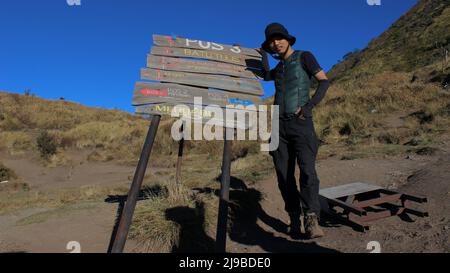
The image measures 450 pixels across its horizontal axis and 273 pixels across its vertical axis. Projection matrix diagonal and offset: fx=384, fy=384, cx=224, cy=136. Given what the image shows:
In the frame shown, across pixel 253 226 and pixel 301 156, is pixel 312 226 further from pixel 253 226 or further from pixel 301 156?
pixel 253 226

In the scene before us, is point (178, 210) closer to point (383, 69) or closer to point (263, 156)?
point (263, 156)

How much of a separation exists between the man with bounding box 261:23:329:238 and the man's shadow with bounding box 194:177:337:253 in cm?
50

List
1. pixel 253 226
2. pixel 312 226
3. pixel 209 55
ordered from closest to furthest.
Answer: pixel 312 226 < pixel 209 55 < pixel 253 226

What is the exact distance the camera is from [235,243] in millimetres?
4277

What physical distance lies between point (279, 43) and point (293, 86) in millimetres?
437

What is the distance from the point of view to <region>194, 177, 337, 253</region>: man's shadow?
12.6ft

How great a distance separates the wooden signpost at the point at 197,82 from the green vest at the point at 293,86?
0.45 meters

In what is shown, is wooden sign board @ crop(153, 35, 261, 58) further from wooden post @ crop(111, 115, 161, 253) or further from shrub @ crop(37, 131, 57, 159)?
shrub @ crop(37, 131, 57, 159)

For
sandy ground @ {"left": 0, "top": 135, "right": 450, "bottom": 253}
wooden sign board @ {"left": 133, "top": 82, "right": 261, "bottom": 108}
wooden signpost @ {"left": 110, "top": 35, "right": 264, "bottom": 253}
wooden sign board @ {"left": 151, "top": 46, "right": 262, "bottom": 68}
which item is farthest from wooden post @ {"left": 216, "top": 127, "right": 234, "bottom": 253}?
sandy ground @ {"left": 0, "top": 135, "right": 450, "bottom": 253}

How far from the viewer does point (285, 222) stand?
4.93 m

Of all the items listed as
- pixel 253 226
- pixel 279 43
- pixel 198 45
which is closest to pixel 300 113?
pixel 279 43

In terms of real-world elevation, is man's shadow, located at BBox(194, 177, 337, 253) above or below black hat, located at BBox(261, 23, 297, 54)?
below

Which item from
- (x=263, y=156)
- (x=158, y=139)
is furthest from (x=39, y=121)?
(x=263, y=156)

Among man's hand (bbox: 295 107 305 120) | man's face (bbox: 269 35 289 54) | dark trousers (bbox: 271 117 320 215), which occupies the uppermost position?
man's face (bbox: 269 35 289 54)
